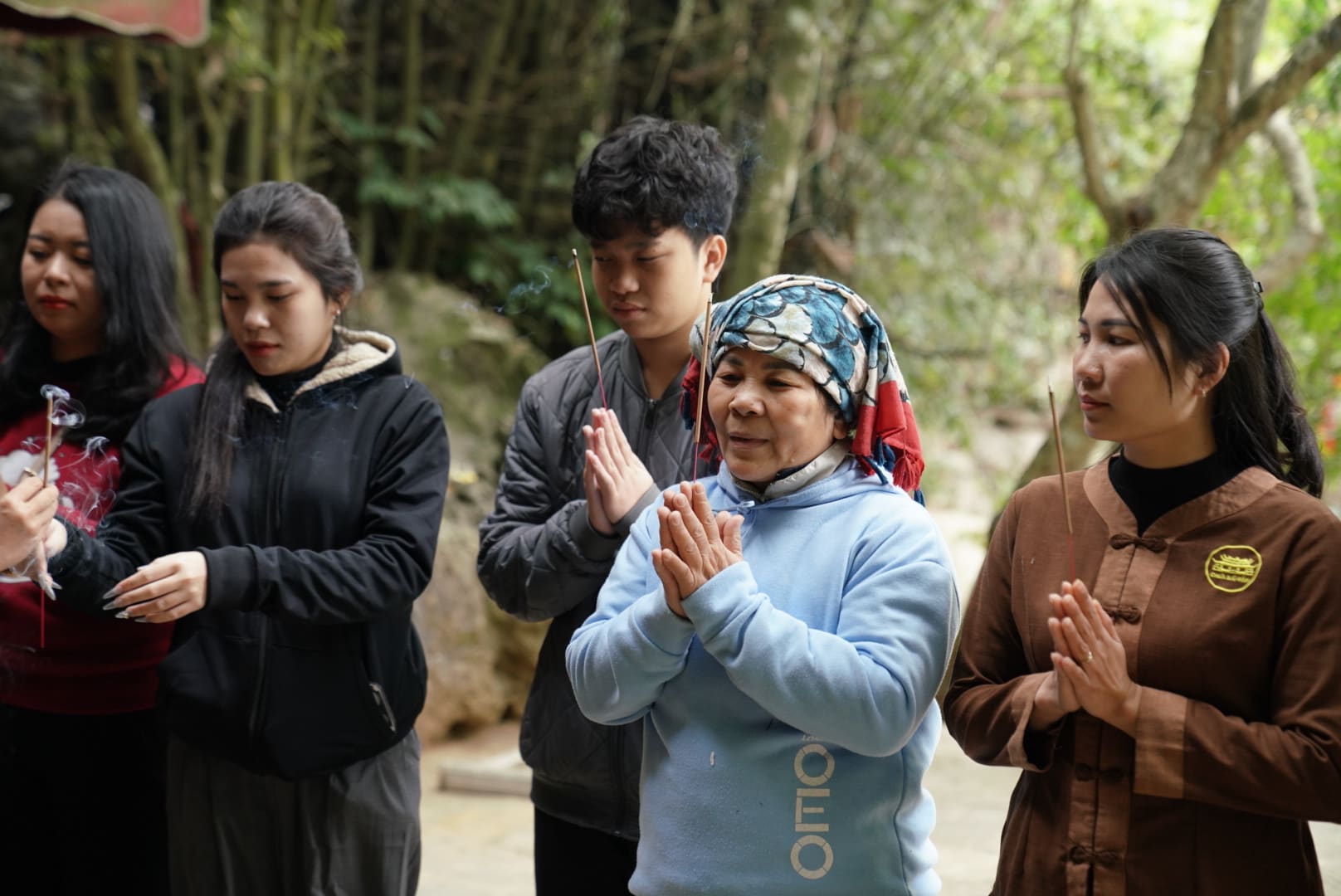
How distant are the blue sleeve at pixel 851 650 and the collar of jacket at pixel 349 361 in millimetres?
1007

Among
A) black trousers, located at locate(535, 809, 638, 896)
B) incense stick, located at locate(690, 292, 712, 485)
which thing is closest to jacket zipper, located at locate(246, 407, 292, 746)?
black trousers, located at locate(535, 809, 638, 896)

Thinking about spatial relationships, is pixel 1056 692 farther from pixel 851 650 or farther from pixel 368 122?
pixel 368 122

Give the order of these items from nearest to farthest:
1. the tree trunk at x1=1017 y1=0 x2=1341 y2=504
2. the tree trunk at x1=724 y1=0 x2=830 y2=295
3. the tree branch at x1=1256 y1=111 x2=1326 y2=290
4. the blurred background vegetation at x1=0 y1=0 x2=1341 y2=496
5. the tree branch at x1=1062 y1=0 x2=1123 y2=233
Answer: the tree trunk at x1=1017 y1=0 x2=1341 y2=504, the tree branch at x1=1062 y1=0 x2=1123 y2=233, the tree trunk at x1=724 y1=0 x2=830 y2=295, the tree branch at x1=1256 y1=111 x2=1326 y2=290, the blurred background vegetation at x1=0 y1=0 x2=1341 y2=496

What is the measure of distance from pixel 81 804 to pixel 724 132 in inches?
178

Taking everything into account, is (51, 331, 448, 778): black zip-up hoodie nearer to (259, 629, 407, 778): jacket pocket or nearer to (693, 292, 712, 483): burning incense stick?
(259, 629, 407, 778): jacket pocket

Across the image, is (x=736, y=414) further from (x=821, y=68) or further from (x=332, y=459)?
(x=821, y=68)

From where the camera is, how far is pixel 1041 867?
5.80 feet

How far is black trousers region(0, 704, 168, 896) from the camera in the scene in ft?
8.20

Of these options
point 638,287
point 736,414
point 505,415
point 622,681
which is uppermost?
point 638,287

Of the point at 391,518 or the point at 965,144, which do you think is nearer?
the point at 391,518

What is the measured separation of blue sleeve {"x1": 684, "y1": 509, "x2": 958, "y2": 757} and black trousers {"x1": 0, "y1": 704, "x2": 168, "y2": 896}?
1.38 metres

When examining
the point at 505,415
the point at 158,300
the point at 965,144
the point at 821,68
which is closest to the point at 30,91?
the point at 505,415

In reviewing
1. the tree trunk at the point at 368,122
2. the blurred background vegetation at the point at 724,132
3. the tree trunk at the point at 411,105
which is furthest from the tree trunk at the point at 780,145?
the tree trunk at the point at 368,122

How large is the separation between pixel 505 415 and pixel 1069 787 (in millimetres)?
4512
